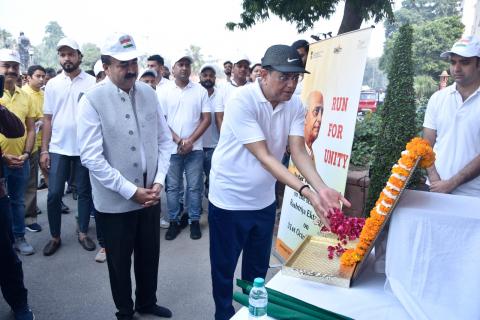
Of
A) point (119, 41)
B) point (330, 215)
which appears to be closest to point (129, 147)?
point (119, 41)

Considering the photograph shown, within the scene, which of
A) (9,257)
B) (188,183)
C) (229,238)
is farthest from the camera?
(188,183)

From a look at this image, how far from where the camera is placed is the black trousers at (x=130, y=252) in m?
2.67

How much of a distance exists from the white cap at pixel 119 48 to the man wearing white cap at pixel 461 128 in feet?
7.91

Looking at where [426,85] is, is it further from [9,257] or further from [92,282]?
[9,257]

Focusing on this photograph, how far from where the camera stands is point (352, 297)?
1.63 meters

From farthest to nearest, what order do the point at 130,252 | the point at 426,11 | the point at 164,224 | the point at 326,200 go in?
the point at 426,11 < the point at 164,224 < the point at 130,252 < the point at 326,200

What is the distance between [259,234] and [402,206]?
1220mm

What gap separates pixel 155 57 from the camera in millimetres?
6125

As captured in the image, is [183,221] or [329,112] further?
[183,221]

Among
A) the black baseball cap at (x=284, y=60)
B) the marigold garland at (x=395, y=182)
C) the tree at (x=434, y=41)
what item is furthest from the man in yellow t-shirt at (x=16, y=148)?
the tree at (x=434, y=41)

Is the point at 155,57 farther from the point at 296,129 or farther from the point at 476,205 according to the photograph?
the point at 476,205

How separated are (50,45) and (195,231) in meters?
123

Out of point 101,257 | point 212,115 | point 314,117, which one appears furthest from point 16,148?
point 314,117

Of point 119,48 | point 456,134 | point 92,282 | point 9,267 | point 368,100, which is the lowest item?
point 92,282
